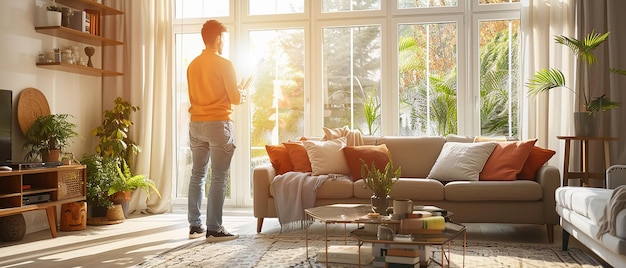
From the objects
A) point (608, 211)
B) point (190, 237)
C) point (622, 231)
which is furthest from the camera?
point (190, 237)

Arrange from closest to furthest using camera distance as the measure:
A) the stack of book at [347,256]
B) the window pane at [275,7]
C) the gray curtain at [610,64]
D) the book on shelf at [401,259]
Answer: the book on shelf at [401,259], the stack of book at [347,256], the gray curtain at [610,64], the window pane at [275,7]

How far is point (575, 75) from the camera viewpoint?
553 centimetres

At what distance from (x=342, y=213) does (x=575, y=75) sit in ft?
9.90

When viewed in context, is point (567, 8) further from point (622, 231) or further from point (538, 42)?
point (622, 231)

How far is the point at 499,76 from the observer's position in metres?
6.04

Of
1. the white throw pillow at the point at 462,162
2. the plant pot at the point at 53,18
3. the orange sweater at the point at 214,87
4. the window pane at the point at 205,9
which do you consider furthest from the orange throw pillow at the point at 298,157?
the plant pot at the point at 53,18

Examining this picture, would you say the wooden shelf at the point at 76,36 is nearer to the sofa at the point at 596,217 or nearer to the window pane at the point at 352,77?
the window pane at the point at 352,77

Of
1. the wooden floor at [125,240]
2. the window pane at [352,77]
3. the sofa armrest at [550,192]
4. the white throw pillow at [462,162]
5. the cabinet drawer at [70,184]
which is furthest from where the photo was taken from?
the window pane at [352,77]

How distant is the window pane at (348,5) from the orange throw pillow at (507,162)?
2.14 metres

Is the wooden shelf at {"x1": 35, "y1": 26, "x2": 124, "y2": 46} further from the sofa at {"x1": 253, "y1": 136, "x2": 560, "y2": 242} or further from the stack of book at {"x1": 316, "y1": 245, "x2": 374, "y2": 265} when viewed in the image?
the stack of book at {"x1": 316, "y1": 245, "x2": 374, "y2": 265}

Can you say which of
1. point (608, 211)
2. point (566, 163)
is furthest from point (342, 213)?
point (566, 163)

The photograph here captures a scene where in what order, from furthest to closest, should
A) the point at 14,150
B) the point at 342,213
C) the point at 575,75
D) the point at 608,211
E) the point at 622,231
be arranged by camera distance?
1. the point at 575,75
2. the point at 14,150
3. the point at 342,213
4. the point at 608,211
5. the point at 622,231

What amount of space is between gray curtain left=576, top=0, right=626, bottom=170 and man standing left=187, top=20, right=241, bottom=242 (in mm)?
3161

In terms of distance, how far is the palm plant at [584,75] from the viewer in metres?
4.85
